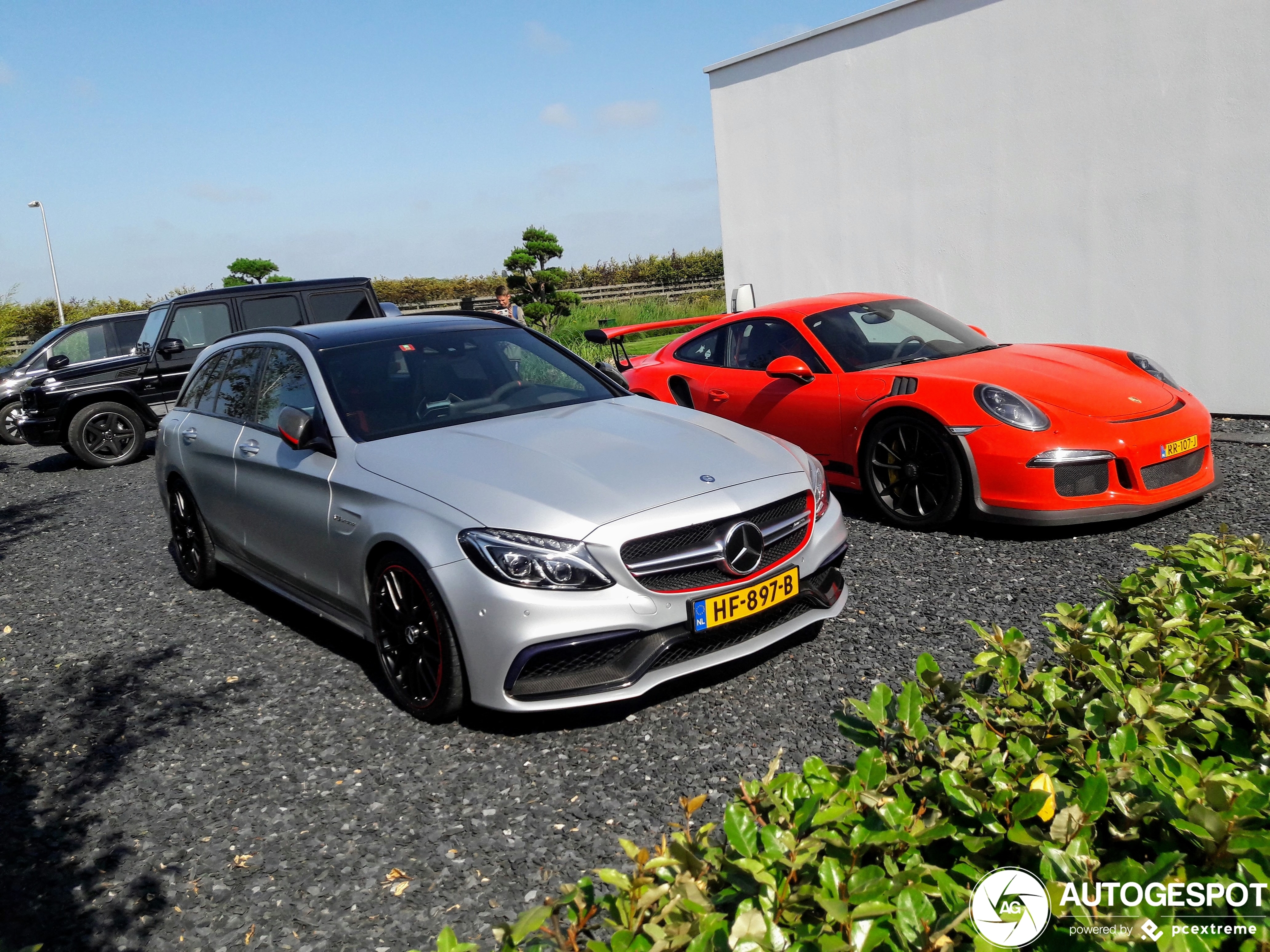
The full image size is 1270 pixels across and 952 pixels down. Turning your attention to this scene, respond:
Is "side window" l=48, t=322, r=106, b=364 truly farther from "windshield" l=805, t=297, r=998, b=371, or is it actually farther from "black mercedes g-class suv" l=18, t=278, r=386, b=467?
"windshield" l=805, t=297, r=998, b=371

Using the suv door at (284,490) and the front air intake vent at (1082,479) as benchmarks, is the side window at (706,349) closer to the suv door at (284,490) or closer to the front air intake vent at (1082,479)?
the front air intake vent at (1082,479)

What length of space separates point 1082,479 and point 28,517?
366 inches

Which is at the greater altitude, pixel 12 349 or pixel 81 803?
pixel 12 349

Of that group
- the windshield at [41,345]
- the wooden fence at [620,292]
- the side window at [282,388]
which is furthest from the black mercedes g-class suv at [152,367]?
the wooden fence at [620,292]

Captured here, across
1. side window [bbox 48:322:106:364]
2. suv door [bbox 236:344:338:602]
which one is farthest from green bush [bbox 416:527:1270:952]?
side window [bbox 48:322:106:364]

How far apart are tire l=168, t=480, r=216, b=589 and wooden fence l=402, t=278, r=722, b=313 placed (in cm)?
2728

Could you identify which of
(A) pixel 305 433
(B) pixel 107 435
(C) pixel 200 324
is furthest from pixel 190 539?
(B) pixel 107 435

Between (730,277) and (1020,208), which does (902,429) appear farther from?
(730,277)

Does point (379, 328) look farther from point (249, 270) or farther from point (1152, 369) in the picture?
point (249, 270)

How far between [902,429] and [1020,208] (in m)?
5.28

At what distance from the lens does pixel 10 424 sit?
14758 mm

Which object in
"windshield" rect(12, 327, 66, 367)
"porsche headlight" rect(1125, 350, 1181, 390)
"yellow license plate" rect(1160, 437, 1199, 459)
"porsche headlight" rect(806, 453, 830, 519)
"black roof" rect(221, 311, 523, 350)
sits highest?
"windshield" rect(12, 327, 66, 367)

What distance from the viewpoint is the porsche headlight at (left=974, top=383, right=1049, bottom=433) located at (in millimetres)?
5301

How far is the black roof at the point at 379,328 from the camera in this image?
16.0 ft
